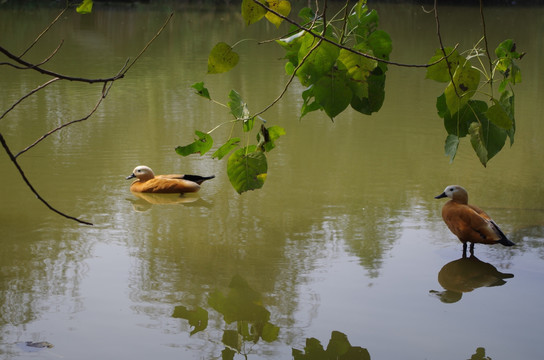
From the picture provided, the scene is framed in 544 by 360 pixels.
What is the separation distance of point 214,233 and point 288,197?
3.19 ft

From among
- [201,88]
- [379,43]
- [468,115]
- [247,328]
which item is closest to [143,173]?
[247,328]

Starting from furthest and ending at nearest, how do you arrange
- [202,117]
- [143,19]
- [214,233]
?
[143,19], [202,117], [214,233]

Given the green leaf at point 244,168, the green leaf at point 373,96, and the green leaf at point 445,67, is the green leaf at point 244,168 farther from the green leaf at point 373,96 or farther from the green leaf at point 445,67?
the green leaf at point 445,67

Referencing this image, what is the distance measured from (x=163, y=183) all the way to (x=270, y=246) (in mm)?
1526

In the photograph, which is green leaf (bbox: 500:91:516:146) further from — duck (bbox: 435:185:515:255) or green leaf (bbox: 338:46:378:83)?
duck (bbox: 435:185:515:255)

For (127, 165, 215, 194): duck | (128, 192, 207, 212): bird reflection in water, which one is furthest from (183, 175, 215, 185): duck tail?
(128, 192, 207, 212): bird reflection in water

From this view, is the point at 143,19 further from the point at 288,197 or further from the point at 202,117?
the point at 288,197

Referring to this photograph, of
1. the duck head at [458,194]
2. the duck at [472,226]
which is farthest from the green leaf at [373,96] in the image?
the duck head at [458,194]

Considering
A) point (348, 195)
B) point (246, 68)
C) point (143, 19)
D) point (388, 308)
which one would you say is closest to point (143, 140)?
point (348, 195)

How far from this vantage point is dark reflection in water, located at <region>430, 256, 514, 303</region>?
447 cm

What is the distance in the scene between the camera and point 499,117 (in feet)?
4.50

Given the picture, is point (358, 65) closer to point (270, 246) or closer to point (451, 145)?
point (451, 145)

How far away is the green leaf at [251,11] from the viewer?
1448 millimetres

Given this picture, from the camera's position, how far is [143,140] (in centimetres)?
805
